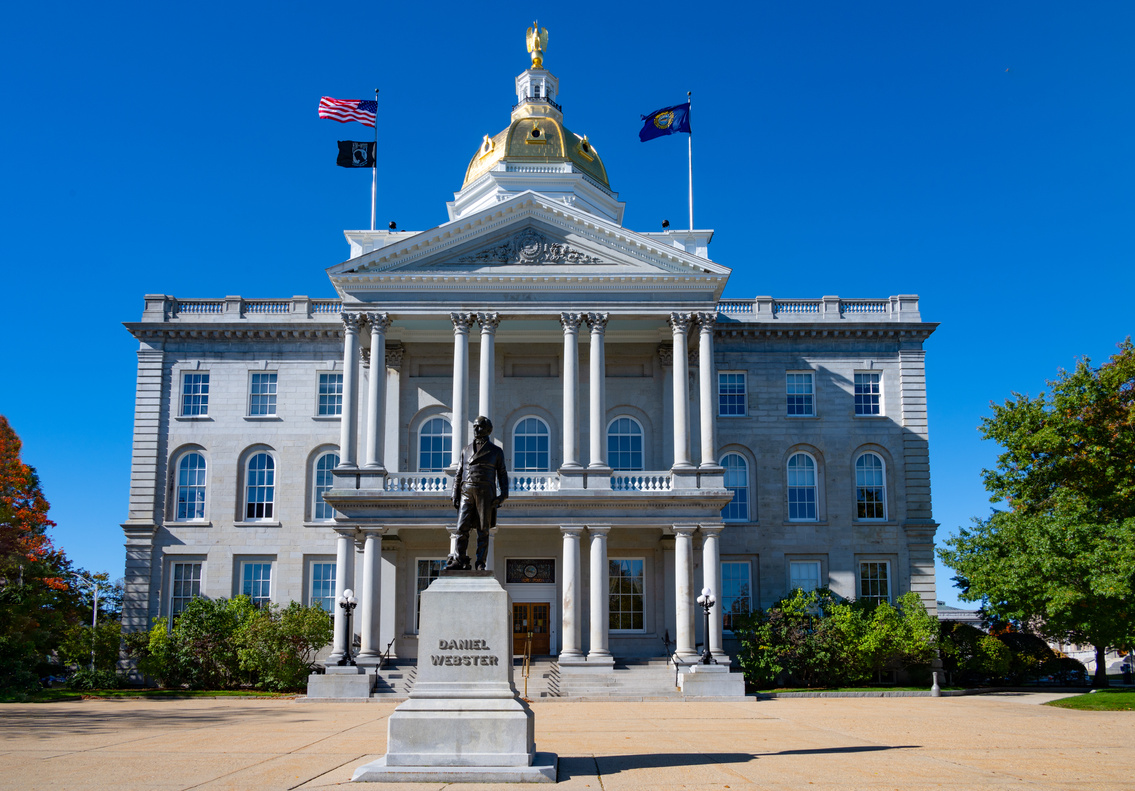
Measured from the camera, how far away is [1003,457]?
3869cm

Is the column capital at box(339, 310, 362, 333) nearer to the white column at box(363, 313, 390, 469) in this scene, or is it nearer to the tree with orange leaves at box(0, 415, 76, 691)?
the white column at box(363, 313, 390, 469)

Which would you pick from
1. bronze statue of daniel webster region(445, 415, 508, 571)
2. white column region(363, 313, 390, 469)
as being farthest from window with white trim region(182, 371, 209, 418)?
bronze statue of daniel webster region(445, 415, 508, 571)

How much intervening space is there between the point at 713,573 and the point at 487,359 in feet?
35.8

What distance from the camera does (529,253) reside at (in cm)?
3734

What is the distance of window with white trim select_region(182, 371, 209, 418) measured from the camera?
42.7 metres

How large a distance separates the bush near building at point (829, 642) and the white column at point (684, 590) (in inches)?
122

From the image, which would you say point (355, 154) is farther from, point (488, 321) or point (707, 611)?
point (707, 611)

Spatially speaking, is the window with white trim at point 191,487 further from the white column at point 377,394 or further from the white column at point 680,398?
the white column at point 680,398

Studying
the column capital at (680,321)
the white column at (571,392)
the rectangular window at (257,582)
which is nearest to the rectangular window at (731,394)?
the column capital at (680,321)

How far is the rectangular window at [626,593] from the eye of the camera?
127 ft

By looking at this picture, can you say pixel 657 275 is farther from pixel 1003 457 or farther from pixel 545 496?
pixel 1003 457

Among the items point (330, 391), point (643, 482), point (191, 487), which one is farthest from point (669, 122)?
point (191, 487)

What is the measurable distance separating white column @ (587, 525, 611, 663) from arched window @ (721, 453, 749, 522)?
8524 mm

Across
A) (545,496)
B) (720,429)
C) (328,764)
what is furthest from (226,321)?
(328,764)
